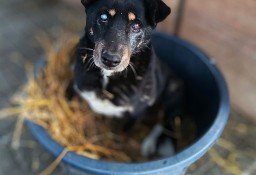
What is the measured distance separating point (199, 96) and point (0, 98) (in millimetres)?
1336

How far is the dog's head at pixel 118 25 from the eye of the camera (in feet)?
4.68

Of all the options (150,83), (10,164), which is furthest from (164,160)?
(10,164)

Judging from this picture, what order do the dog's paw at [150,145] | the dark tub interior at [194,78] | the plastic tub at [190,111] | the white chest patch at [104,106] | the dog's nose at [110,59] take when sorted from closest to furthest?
the dog's nose at [110,59] < the plastic tub at [190,111] < the white chest patch at [104,106] < the dark tub interior at [194,78] < the dog's paw at [150,145]

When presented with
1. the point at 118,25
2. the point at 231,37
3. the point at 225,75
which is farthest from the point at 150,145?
the point at 118,25

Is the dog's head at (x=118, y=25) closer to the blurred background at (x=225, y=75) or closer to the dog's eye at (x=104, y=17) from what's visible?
the dog's eye at (x=104, y=17)

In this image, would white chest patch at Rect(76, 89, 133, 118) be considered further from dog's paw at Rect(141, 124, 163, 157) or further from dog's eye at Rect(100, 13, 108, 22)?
dog's eye at Rect(100, 13, 108, 22)

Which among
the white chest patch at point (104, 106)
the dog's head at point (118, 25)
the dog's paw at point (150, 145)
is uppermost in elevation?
the dog's head at point (118, 25)

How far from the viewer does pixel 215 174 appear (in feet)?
6.72

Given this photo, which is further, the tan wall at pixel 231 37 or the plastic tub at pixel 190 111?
the tan wall at pixel 231 37

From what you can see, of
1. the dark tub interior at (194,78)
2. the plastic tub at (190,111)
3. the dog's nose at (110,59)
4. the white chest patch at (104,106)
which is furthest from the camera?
the dark tub interior at (194,78)

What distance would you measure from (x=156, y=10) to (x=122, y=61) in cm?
27

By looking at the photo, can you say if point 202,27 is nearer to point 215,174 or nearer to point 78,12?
point 215,174

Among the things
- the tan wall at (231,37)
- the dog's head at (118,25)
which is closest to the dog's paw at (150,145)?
the tan wall at (231,37)

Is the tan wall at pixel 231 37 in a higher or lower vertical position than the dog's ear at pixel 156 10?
lower
